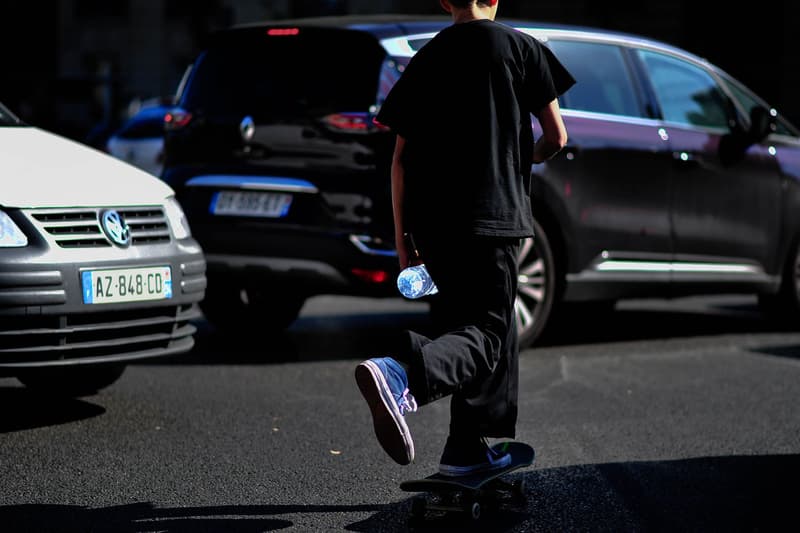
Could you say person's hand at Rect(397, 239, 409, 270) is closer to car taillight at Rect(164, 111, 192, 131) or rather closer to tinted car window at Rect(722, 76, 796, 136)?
car taillight at Rect(164, 111, 192, 131)

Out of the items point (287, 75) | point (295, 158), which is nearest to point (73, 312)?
point (295, 158)

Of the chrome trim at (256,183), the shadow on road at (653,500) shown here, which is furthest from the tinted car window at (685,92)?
the shadow on road at (653,500)

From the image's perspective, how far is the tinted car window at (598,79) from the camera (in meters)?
7.65

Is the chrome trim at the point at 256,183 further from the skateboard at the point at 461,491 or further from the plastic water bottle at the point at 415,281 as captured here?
the skateboard at the point at 461,491

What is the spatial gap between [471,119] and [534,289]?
11.3 feet

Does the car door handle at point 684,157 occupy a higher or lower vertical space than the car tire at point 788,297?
higher

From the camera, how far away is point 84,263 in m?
5.16

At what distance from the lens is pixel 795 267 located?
866 cm

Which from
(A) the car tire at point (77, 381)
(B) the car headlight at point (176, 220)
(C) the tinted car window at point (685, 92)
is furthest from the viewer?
(C) the tinted car window at point (685, 92)

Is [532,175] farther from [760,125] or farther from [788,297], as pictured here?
[788,297]

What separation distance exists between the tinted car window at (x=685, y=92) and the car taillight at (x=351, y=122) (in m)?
2.07

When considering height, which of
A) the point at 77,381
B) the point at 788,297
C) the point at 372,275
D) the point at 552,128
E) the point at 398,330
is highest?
the point at 552,128

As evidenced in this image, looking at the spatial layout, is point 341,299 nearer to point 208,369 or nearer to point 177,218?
point 208,369

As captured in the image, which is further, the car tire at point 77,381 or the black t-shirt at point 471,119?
the car tire at point 77,381
